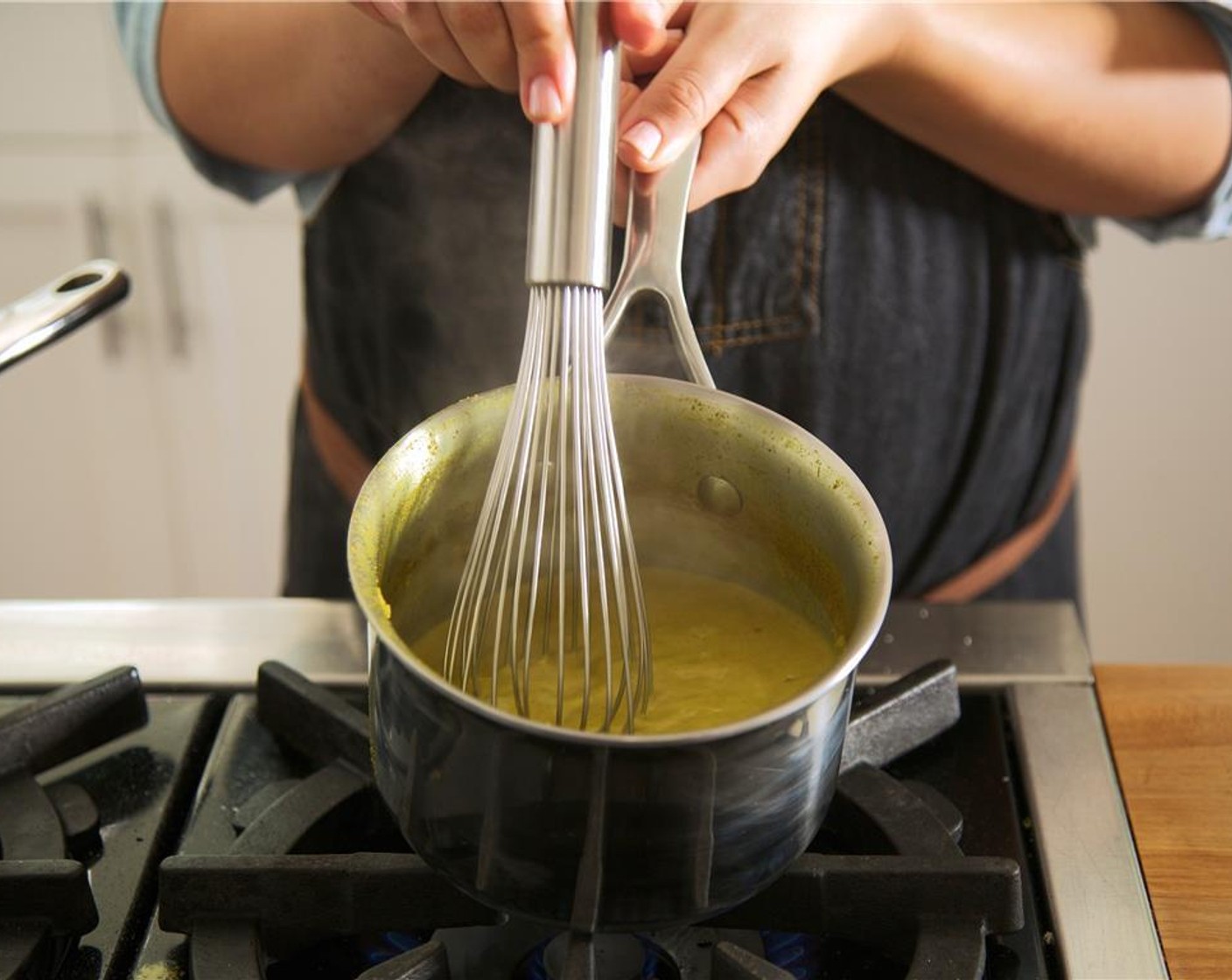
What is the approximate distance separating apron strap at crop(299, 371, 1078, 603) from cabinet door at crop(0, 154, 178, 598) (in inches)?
22.4

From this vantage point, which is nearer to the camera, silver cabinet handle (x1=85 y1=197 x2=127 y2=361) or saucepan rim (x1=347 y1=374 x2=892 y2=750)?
saucepan rim (x1=347 y1=374 x2=892 y2=750)

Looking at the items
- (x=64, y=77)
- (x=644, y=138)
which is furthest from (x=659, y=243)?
(x=64, y=77)

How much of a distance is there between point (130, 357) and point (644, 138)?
104 cm

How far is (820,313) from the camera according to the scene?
69cm

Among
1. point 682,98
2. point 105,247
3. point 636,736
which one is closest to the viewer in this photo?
point 636,736

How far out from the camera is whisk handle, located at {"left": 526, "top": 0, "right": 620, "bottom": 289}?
13.6 inches

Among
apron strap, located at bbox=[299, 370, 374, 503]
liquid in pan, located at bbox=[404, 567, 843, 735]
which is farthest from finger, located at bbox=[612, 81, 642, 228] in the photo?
apron strap, located at bbox=[299, 370, 374, 503]

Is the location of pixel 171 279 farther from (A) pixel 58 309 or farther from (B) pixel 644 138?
(B) pixel 644 138

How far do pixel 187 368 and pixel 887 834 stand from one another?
1059mm

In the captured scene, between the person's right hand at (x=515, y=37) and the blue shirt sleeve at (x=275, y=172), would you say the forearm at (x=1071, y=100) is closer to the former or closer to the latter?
the blue shirt sleeve at (x=275, y=172)

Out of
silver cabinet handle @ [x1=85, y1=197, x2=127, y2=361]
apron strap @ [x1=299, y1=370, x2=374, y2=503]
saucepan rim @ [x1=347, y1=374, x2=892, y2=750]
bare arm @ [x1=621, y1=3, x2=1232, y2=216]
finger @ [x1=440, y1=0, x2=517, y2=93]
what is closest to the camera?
saucepan rim @ [x1=347, y1=374, x2=892, y2=750]

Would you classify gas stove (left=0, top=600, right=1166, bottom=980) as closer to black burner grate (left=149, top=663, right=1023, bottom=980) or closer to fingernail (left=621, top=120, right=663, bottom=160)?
black burner grate (left=149, top=663, right=1023, bottom=980)

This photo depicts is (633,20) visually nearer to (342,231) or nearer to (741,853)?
(741,853)

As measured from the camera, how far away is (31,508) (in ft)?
4.68
